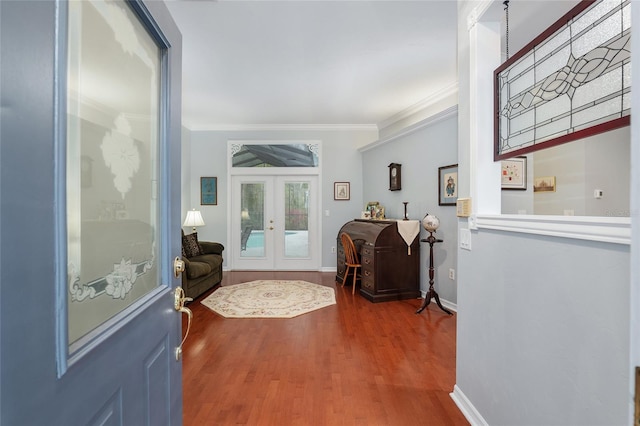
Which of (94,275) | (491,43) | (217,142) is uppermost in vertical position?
(217,142)

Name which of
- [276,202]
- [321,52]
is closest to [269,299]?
[276,202]

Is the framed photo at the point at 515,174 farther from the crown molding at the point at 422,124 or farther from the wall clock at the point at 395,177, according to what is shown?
the wall clock at the point at 395,177

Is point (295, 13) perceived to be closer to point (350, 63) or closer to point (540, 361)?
point (350, 63)

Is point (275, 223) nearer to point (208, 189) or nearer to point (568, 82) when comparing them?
point (208, 189)

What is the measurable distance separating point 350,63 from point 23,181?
3348 millimetres

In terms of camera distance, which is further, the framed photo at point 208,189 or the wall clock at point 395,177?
the framed photo at point 208,189

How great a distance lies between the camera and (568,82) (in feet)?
3.77

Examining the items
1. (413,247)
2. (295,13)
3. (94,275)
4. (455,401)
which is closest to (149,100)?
(94,275)

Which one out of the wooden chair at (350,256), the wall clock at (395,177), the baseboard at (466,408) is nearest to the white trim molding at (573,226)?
the baseboard at (466,408)

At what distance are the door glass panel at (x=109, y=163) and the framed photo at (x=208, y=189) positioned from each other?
16.5 feet

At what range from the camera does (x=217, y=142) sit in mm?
5742

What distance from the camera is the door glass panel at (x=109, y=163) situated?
0.59 meters

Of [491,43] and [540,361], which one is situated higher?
[491,43]

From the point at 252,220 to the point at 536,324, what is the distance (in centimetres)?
514
